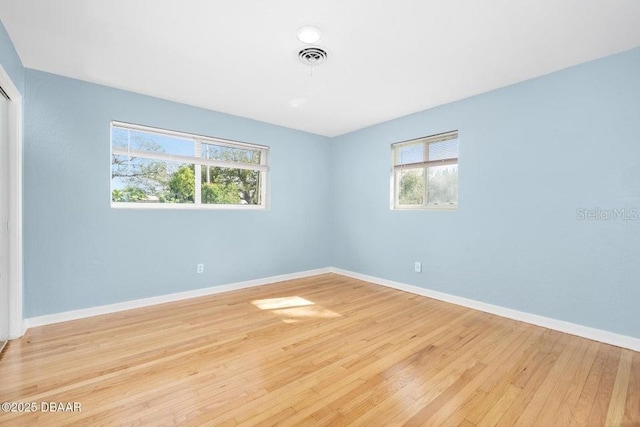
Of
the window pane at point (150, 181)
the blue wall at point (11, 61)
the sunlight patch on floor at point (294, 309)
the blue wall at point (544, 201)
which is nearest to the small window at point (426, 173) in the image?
the blue wall at point (544, 201)

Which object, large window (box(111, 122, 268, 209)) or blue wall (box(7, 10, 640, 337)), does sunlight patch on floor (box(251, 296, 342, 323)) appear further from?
large window (box(111, 122, 268, 209))

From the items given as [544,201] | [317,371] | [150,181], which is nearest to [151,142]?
[150,181]

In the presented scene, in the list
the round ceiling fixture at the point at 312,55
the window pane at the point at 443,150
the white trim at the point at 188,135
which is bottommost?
the window pane at the point at 443,150

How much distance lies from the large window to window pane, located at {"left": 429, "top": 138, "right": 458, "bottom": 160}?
2.52 metres

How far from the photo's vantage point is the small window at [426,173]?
11.8 feet

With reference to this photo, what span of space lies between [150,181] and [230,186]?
3.42ft

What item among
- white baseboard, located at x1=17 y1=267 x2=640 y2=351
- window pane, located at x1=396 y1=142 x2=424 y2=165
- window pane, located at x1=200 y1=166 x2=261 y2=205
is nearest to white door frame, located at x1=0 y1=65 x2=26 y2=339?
white baseboard, located at x1=17 y1=267 x2=640 y2=351

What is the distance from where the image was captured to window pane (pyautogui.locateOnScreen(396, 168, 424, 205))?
13.0 feet

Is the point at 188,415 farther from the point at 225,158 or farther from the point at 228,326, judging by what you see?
the point at 225,158

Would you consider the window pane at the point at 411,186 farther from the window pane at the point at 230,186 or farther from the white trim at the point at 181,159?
the window pane at the point at 230,186

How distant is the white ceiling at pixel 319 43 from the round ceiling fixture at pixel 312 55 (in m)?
0.06

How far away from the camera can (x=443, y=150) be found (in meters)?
3.69

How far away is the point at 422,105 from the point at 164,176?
350 cm

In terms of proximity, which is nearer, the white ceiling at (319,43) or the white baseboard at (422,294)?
the white ceiling at (319,43)
